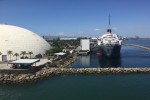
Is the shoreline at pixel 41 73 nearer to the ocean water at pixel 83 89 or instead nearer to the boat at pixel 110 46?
the ocean water at pixel 83 89

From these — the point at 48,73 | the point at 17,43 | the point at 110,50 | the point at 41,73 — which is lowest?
the point at 48,73

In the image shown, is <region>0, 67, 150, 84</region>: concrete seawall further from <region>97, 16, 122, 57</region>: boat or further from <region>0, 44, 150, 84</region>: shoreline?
<region>97, 16, 122, 57</region>: boat

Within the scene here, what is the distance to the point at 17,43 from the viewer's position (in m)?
67.0

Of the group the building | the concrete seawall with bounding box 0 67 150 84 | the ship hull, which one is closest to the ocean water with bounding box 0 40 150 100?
the concrete seawall with bounding box 0 67 150 84

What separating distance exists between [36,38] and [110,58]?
2684cm

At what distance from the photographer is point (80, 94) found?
1355 inches

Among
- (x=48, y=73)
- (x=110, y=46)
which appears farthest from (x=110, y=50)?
(x=48, y=73)

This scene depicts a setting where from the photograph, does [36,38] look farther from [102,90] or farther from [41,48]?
[102,90]

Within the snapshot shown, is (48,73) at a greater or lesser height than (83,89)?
greater

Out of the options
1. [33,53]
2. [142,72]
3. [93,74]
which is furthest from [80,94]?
[33,53]

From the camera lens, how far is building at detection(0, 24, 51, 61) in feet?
209

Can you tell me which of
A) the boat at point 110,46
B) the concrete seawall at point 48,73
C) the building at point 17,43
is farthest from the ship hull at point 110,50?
the concrete seawall at point 48,73

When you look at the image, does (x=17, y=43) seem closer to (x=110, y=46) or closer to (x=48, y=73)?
(x=48, y=73)

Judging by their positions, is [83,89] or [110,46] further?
[110,46]
